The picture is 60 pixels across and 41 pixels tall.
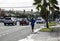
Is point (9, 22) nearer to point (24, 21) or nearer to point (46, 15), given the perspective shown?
point (24, 21)

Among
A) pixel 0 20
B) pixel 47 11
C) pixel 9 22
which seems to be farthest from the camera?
pixel 0 20

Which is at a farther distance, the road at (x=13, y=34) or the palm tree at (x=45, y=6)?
the palm tree at (x=45, y=6)

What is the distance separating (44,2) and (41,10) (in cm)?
127

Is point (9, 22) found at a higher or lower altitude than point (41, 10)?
lower

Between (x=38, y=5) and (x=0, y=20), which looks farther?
(x=0, y=20)

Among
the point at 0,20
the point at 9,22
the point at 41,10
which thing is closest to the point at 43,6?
the point at 41,10

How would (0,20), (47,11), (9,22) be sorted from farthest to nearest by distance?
(0,20)
(9,22)
(47,11)

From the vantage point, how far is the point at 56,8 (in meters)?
35.8

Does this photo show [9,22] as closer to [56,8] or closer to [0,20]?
[56,8]

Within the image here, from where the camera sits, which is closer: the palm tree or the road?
the road

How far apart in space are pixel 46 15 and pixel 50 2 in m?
1.96

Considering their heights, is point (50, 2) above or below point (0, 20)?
above

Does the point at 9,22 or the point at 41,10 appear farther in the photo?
the point at 9,22

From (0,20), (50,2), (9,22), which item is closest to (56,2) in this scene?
(50,2)
